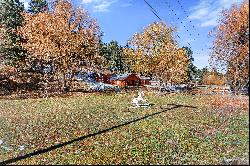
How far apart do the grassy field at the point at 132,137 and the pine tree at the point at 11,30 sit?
137 feet

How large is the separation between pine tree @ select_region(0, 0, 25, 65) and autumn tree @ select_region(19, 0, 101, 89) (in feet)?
41.3

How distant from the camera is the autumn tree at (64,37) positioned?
2010 inches

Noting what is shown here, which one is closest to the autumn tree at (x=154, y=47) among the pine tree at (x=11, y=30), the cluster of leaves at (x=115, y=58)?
the pine tree at (x=11, y=30)

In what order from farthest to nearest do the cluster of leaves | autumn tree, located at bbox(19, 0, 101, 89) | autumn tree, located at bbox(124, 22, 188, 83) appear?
the cluster of leaves → autumn tree, located at bbox(124, 22, 188, 83) → autumn tree, located at bbox(19, 0, 101, 89)

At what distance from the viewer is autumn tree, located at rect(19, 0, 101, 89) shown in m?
51.1

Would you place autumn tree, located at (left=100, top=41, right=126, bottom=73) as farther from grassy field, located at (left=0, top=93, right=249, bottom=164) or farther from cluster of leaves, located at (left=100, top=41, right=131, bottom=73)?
grassy field, located at (left=0, top=93, right=249, bottom=164)

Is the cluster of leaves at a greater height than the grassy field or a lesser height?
greater

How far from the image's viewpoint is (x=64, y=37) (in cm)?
5091

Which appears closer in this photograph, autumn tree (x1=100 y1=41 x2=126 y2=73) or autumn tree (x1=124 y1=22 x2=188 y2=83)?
autumn tree (x1=124 y1=22 x2=188 y2=83)

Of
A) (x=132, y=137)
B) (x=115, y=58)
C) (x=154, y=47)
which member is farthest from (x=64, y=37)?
(x=115, y=58)

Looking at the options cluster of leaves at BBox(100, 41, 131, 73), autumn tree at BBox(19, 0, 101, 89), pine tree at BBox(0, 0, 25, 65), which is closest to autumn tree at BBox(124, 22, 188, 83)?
autumn tree at BBox(19, 0, 101, 89)

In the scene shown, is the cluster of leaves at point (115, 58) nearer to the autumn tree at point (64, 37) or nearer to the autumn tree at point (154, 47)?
the autumn tree at point (154, 47)

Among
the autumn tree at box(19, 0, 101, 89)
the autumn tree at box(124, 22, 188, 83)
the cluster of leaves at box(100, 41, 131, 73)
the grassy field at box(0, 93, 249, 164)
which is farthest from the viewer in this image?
the cluster of leaves at box(100, 41, 131, 73)

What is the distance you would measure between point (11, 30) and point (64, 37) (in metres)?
23.0
